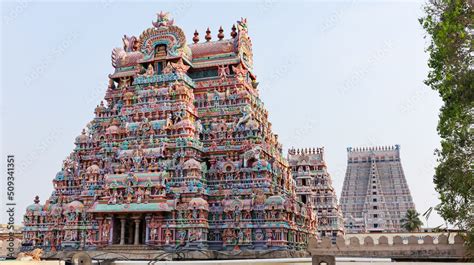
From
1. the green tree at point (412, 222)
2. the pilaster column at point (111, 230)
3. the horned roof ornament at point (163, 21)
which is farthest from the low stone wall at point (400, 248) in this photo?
the green tree at point (412, 222)

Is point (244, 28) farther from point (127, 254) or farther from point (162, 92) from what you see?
point (127, 254)

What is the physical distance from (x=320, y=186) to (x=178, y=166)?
94.2 ft

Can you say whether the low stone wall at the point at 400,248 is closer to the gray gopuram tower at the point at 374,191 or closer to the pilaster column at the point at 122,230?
the pilaster column at the point at 122,230

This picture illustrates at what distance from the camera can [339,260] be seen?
21812 mm

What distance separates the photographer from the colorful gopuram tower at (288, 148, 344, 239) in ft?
207

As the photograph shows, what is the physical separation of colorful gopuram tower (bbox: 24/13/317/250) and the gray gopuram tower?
37.0 m

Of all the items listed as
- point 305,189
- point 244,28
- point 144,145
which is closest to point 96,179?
point 144,145

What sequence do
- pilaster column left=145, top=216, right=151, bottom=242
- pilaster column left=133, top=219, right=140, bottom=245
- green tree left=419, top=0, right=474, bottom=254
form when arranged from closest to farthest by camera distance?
green tree left=419, top=0, right=474, bottom=254 < pilaster column left=145, top=216, right=151, bottom=242 < pilaster column left=133, top=219, right=140, bottom=245

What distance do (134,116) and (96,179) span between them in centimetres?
689

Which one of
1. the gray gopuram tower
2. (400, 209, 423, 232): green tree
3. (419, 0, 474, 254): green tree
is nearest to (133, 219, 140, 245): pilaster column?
(419, 0, 474, 254): green tree

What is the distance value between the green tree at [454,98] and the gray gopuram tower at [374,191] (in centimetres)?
6204

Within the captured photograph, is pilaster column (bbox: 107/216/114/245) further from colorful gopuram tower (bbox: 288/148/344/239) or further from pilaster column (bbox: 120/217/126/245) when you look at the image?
colorful gopuram tower (bbox: 288/148/344/239)

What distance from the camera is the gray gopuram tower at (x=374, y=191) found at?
84.8 m

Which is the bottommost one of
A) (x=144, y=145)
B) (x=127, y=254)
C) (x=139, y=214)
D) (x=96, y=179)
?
Answer: (x=127, y=254)
